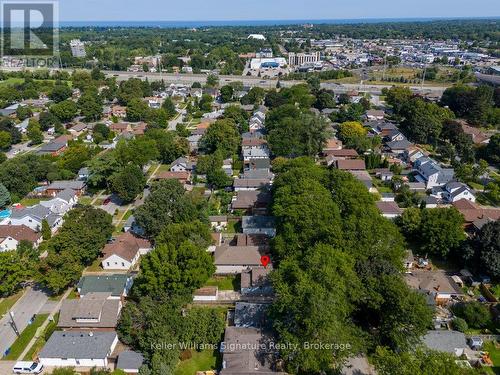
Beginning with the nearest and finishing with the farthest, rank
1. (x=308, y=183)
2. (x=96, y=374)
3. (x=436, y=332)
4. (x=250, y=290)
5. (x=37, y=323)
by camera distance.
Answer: (x=96, y=374) → (x=436, y=332) → (x=37, y=323) → (x=250, y=290) → (x=308, y=183)

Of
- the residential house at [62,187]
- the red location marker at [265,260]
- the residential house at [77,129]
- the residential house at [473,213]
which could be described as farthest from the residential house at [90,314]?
the residential house at [77,129]

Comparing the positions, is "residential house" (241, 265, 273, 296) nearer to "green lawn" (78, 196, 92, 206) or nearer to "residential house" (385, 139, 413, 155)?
"green lawn" (78, 196, 92, 206)

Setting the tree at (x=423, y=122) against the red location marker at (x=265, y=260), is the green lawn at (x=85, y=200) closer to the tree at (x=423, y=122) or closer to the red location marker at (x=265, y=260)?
the red location marker at (x=265, y=260)

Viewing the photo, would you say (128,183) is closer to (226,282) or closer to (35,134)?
(226,282)

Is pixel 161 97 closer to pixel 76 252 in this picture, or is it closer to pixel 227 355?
pixel 76 252

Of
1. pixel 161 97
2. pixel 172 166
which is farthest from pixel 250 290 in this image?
pixel 161 97

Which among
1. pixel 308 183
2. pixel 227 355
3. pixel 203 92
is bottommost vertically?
pixel 227 355
